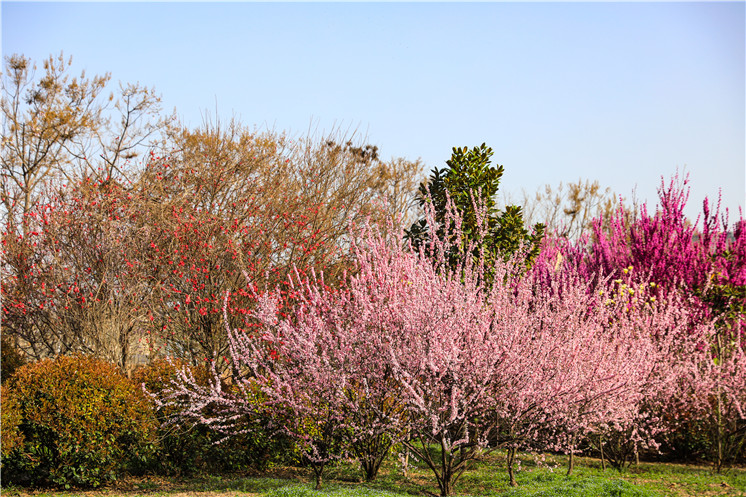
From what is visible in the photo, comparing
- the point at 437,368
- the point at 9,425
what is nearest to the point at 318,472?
the point at 437,368

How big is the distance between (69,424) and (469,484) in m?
4.50

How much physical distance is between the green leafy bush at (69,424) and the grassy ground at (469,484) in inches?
8.1

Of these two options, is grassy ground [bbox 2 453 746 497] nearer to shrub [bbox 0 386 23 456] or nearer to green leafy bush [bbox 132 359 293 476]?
green leafy bush [bbox 132 359 293 476]

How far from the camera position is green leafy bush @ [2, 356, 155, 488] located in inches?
249

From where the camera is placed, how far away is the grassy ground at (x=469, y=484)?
5.88m

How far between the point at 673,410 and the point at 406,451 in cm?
401

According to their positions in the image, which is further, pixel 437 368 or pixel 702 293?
pixel 702 293

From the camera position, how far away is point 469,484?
22.4ft

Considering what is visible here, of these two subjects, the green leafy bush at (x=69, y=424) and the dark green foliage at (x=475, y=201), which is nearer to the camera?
the green leafy bush at (x=69, y=424)

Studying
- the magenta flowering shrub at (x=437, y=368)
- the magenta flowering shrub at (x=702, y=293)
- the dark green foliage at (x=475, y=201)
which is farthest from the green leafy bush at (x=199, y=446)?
the magenta flowering shrub at (x=702, y=293)

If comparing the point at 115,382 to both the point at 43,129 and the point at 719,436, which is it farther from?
the point at 43,129

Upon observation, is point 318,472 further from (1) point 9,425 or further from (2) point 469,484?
(1) point 9,425

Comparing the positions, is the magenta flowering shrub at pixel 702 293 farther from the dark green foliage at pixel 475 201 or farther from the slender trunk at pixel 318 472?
the slender trunk at pixel 318 472

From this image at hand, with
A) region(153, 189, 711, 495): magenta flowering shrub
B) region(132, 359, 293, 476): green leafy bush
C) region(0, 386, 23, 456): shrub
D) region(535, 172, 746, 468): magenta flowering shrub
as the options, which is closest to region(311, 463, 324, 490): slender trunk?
region(153, 189, 711, 495): magenta flowering shrub
